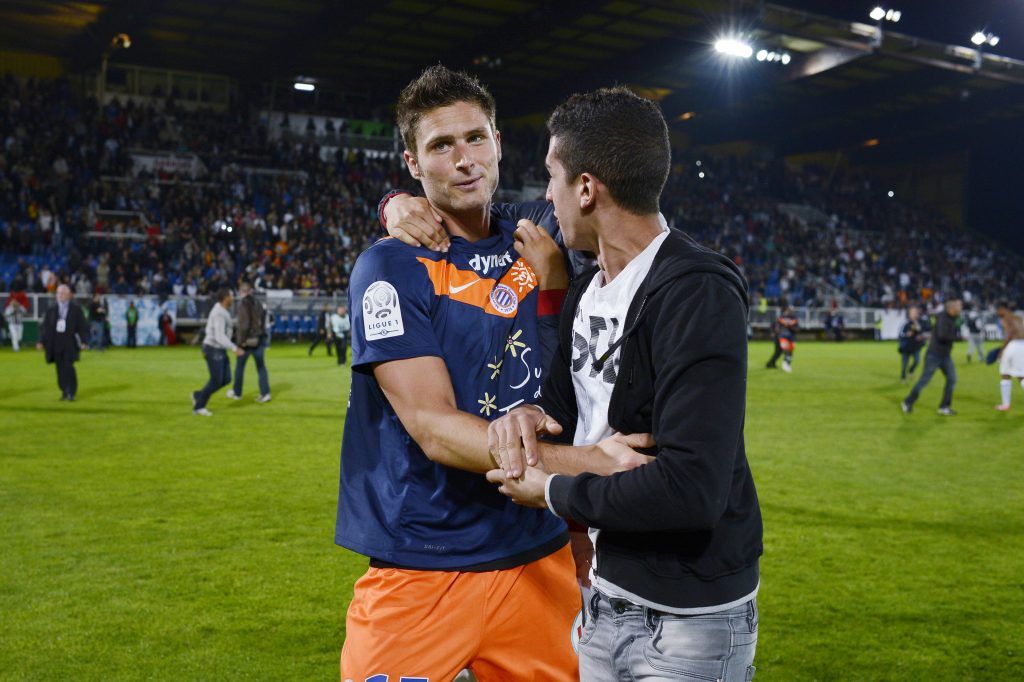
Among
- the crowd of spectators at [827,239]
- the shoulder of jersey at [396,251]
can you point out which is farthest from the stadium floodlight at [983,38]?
the shoulder of jersey at [396,251]

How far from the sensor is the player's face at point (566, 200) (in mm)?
2307

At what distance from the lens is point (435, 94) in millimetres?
2838

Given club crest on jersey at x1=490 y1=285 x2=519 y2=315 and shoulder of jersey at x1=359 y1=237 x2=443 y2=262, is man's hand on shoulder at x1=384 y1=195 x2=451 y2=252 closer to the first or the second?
shoulder of jersey at x1=359 y1=237 x2=443 y2=262

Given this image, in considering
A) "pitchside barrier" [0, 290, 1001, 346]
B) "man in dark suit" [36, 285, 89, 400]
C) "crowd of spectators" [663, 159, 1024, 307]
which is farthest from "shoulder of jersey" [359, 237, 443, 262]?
"crowd of spectators" [663, 159, 1024, 307]

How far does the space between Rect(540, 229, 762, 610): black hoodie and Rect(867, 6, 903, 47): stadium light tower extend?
108ft

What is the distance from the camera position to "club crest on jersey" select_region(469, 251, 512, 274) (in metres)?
2.85

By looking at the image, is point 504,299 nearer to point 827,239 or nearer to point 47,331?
point 47,331

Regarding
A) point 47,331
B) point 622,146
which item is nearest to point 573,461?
point 622,146

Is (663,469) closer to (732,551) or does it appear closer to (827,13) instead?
(732,551)

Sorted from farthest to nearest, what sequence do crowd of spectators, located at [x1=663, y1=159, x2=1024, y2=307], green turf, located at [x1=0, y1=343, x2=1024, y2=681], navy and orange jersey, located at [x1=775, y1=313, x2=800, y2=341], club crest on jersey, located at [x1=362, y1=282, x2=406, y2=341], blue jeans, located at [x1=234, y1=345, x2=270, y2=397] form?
1. crowd of spectators, located at [x1=663, y1=159, x2=1024, y2=307]
2. navy and orange jersey, located at [x1=775, y1=313, x2=800, y2=341]
3. blue jeans, located at [x1=234, y1=345, x2=270, y2=397]
4. green turf, located at [x1=0, y1=343, x2=1024, y2=681]
5. club crest on jersey, located at [x1=362, y1=282, x2=406, y2=341]

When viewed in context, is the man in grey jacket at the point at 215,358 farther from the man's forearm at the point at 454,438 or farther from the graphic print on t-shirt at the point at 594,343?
the graphic print on t-shirt at the point at 594,343

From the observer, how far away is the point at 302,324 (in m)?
33.8

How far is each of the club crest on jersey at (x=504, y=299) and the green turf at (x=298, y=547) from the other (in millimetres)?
2696

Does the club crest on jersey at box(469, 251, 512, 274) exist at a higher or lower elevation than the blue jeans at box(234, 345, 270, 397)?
higher
